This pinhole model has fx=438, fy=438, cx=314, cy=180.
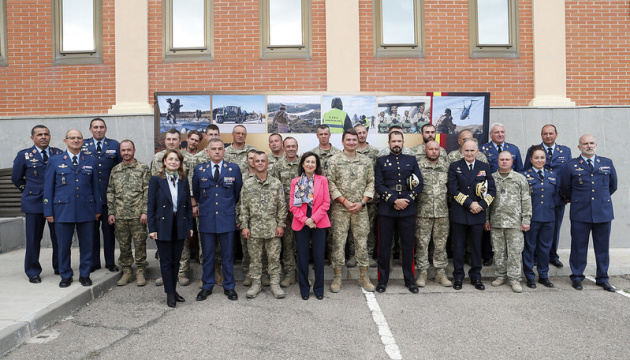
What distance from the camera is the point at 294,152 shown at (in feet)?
21.1

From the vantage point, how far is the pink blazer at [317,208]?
18.8 ft

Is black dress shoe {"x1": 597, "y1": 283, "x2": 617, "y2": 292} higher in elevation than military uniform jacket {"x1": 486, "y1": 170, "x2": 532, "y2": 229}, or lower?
lower

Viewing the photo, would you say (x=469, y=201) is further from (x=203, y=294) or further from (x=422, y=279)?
→ (x=203, y=294)

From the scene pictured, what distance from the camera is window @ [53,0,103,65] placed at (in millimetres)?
9273

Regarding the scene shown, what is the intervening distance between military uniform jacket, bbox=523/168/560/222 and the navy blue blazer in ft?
16.0

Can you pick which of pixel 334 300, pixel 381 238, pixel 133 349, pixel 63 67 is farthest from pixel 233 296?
pixel 63 67

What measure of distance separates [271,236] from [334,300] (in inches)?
46.2

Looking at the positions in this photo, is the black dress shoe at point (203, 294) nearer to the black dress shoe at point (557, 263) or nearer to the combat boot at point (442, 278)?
the combat boot at point (442, 278)

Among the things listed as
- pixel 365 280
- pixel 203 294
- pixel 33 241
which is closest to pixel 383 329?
pixel 365 280

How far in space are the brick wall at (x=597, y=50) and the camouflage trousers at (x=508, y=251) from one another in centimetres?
473

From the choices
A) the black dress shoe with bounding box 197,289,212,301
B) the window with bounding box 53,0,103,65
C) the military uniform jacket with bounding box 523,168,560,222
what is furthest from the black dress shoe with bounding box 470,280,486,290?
the window with bounding box 53,0,103,65

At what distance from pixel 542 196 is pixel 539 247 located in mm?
759

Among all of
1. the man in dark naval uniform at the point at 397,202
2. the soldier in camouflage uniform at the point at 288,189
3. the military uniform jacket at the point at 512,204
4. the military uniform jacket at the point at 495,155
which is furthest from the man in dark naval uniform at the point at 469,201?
the soldier in camouflage uniform at the point at 288,189

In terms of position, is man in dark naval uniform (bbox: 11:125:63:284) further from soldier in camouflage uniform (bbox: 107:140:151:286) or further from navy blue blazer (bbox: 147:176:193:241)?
navy blue blazer (bbox: 147:176:193:241)
